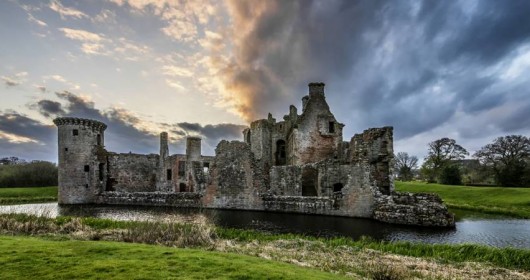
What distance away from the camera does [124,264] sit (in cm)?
766

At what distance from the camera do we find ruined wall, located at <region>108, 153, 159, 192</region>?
42.1m

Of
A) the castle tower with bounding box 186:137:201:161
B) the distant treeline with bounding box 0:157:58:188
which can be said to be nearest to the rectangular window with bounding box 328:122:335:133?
the castle tower with bounding box 186:137:201:161

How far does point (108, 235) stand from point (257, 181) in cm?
1754

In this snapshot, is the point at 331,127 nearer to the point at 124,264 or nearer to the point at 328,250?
the point at 328,250

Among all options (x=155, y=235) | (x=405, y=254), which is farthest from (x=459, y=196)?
(x=155, y=235)

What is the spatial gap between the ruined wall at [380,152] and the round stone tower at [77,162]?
2863 centimetres

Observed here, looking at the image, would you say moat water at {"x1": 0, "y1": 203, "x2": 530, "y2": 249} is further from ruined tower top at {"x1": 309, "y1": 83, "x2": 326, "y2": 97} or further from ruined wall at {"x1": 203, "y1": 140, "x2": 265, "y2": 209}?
ruined tower top at {"x1": 309, "y1": 83, "x2": 326, "y2": 97}

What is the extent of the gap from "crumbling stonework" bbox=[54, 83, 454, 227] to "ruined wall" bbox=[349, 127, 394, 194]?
0.08 m

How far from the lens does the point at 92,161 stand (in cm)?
3772

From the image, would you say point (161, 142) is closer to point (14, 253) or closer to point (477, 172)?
point (14, 253)

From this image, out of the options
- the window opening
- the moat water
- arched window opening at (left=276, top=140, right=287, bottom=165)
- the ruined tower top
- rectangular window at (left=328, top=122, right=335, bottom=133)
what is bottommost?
the moat water

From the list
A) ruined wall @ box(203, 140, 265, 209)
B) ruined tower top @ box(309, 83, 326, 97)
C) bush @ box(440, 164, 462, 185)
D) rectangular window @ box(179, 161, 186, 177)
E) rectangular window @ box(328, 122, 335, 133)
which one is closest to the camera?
ruined wall @ box(203, 140, 265, 209)

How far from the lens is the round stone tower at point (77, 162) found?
118 feet

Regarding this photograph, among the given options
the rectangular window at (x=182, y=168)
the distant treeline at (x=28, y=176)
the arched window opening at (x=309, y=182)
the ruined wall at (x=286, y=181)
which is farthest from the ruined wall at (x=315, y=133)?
the distant treeline at (x=28, y=176)
